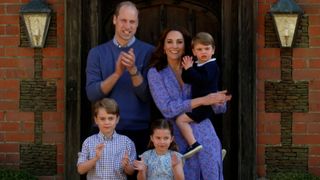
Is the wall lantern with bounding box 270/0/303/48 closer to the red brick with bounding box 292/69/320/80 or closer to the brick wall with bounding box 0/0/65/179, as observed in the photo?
the red brick with bounding box 292/69/320/80

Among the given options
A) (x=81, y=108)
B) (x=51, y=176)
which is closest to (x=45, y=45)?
(x=81, y=108)

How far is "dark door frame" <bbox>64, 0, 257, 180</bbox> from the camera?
561cm

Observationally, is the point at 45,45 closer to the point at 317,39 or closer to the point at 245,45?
the point at 245,45

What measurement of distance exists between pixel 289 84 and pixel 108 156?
84.5 inches

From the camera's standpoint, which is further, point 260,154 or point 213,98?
point 260,154

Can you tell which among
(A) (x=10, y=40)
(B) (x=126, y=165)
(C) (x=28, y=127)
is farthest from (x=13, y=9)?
(B) (x=126, y=165)

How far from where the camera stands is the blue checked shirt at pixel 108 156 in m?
4.16

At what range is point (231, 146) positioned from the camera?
5.89 m

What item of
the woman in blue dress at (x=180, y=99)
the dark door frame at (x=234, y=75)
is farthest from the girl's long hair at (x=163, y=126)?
the dark door frame at (x=234, y=75)

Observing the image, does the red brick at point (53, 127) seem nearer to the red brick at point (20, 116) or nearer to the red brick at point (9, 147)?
the red brick at point (20, 116)

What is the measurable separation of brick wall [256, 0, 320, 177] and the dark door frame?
9cm

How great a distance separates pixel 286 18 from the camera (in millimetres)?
5508

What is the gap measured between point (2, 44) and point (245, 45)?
221 centimetres

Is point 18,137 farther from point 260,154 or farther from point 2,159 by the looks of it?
point 260,154
